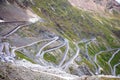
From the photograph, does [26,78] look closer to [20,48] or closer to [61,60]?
[20,48]

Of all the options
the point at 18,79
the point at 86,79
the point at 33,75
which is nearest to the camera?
the point at 18,79

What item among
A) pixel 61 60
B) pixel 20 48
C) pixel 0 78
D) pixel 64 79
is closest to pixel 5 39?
pixel 20 48

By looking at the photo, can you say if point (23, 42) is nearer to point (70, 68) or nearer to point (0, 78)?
point (70, 68)

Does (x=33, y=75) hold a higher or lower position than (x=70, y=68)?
higher

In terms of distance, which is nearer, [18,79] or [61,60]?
[18,79]

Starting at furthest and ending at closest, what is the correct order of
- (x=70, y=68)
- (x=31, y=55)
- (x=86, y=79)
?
(x=70, y=68) → (x=31, y=55) → (x=86, y=79)

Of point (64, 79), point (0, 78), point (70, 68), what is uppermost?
point (0, 78)

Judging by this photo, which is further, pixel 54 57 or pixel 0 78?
pixel 54 57

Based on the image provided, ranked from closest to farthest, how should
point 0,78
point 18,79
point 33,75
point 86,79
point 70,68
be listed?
point 0,78 < point 18,79 < point 33,75 < point 86,79 < point 70,68

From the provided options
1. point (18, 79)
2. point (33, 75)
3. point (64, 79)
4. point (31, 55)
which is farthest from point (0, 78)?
point (31, 55)
